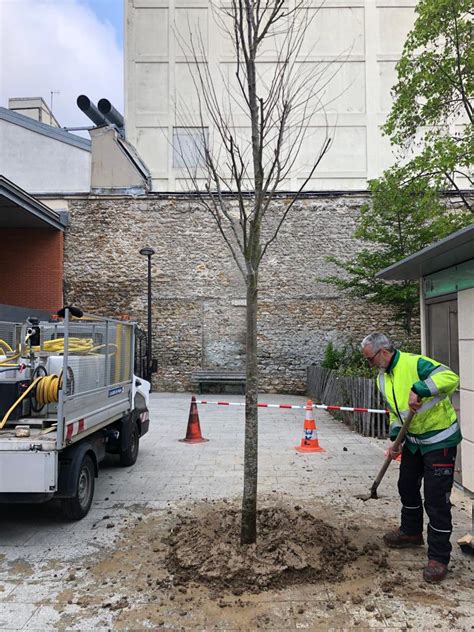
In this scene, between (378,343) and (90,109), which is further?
(90,109)

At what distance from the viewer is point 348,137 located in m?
21.9

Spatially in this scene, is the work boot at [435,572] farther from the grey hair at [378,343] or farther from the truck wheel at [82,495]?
the truck wheel at [82,495]

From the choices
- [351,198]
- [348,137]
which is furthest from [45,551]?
[348,137]

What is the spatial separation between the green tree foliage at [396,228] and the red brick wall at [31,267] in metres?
9.71

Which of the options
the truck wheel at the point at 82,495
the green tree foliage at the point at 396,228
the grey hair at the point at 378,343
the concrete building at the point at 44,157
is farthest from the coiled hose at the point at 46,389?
the concrete building at the point at 44,157

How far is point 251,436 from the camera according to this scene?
421cm

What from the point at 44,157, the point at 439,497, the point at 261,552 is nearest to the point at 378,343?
the point at 439,497

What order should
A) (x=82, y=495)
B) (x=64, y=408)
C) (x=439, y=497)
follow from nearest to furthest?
(x=439, y=497), (x=64, y=408), (x=82, y=495)

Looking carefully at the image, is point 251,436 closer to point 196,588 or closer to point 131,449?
point 196,588

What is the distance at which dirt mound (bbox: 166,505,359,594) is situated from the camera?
144 inches

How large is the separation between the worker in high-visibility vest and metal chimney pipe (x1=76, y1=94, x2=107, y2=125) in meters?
21.0

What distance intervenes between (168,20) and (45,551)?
2292 centimetres

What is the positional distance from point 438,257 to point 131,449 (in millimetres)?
4759

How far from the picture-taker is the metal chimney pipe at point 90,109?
21.4 metres
